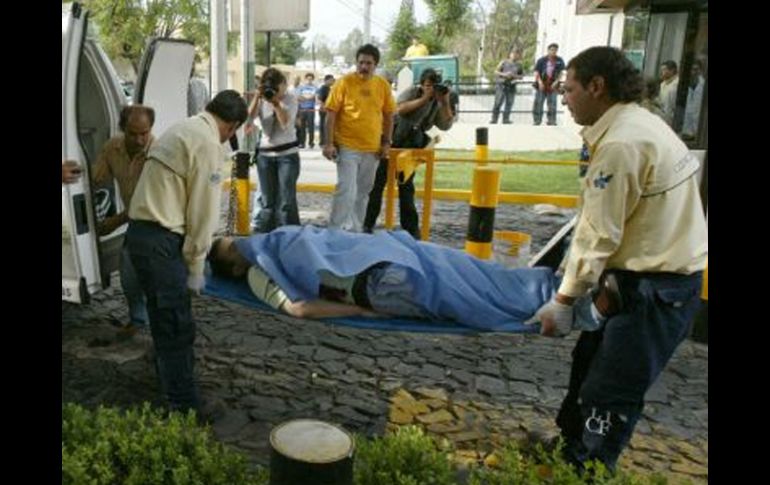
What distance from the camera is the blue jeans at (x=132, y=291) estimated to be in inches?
149

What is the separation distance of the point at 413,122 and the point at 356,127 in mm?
696

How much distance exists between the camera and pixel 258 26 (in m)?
5.92

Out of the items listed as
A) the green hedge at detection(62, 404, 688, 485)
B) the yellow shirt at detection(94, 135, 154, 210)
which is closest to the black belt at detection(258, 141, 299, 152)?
the yellow shirt at detection(94, 135, 154, 210)

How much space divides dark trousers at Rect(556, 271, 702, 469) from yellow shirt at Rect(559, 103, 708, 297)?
7 cm

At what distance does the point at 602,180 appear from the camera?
7.66ft

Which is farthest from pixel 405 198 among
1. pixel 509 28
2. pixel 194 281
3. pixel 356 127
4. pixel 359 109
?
pixel 509 28

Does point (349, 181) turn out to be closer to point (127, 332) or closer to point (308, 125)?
point (127, 332)

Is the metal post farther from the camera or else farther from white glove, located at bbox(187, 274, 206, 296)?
white glove, located at bbox(187, 274, 206, 296)

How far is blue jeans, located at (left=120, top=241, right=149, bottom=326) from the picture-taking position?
380 cm

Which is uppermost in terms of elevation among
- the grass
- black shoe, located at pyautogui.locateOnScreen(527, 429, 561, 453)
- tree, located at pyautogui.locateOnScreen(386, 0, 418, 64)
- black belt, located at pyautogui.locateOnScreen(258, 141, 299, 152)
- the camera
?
tree, located at pyautogui.locateOnScreen(386, 0, 418, 64)

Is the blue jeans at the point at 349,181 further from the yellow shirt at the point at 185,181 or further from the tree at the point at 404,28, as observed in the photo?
the tree at the point at 404,28

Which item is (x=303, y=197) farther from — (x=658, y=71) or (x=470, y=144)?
(x=470, y=144)
